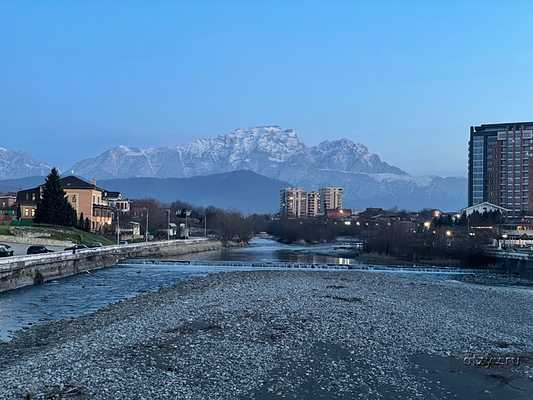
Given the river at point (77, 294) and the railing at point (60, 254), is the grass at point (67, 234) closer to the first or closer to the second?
the railing at point (60, 254)

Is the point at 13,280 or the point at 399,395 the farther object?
the point at 13,280

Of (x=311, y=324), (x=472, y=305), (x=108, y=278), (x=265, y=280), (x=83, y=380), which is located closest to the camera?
(x=83, y=380)

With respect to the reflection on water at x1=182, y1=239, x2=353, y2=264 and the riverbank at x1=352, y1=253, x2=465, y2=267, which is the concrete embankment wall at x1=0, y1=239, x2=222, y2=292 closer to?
the reflection on water at x1=182, y1=239, x2=353, y2=264

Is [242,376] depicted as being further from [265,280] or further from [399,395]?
[265,280]

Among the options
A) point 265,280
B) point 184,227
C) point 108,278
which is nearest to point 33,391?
point 265,280

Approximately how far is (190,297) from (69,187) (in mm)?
83745

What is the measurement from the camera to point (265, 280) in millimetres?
51938

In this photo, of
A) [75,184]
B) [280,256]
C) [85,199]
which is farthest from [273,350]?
[75,184]

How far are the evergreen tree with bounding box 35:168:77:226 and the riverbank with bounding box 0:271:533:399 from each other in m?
60.3

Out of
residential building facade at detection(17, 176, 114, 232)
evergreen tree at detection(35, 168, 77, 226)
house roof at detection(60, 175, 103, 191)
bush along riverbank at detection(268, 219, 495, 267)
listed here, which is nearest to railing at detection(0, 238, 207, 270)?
evergreen tree at detection(35, 168, 77, 226)

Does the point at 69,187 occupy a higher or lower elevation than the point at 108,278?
higher

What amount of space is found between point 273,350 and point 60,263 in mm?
39351

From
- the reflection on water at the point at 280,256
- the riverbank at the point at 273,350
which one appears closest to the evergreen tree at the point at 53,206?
the reflection on water at the point at 280,256

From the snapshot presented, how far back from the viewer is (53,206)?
93438 millimetres
